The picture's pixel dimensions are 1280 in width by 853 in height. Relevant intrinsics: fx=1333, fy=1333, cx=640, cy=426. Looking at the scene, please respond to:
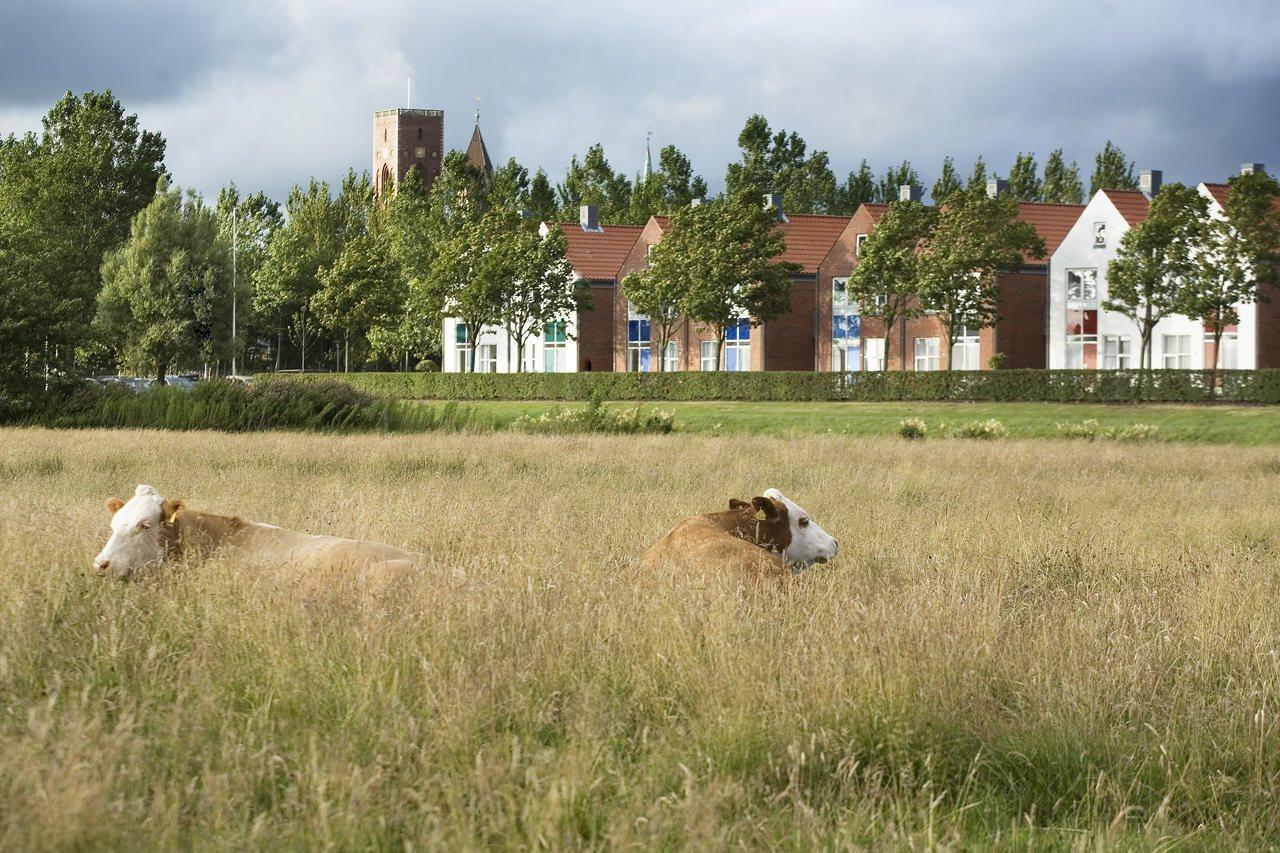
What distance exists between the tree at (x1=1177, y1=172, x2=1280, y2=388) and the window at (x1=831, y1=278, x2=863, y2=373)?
19635 millimetres

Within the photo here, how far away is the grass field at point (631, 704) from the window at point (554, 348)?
65.7m

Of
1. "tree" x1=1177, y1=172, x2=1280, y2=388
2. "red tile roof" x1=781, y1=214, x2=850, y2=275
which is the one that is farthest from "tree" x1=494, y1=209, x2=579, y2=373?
"tree" x1=1177, y1=172, x2=1280, y2=388

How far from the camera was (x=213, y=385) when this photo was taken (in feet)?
92.2

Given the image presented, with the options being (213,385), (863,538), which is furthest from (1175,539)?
(213,385)

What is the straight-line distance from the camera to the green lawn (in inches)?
1331

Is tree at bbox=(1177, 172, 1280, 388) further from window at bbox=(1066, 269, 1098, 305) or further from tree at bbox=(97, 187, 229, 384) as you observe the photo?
tree at bbox=(97, 187, 229, 384)

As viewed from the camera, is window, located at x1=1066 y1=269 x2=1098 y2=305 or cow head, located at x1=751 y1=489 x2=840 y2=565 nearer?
cow head, located at x1=751 y1=489 x2=840 y2=565

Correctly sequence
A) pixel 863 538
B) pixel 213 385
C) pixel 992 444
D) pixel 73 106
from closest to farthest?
pixel 863 538 → pixel 992 444 → pixel 213 385 → pixel 73 106

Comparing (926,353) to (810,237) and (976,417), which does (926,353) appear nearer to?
(810,237)

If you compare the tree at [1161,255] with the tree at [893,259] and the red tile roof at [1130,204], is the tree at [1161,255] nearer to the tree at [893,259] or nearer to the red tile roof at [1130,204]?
the tree at [893,259]

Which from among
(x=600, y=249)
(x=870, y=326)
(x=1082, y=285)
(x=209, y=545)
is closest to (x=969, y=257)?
(x=1082, y=285)

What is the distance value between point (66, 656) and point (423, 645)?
5.18 feet

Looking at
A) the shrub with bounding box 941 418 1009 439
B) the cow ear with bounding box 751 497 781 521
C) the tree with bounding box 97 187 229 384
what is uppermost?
the tree with bounding box 97 187 229 384

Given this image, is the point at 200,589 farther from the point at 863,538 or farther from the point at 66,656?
the point at 863,538
